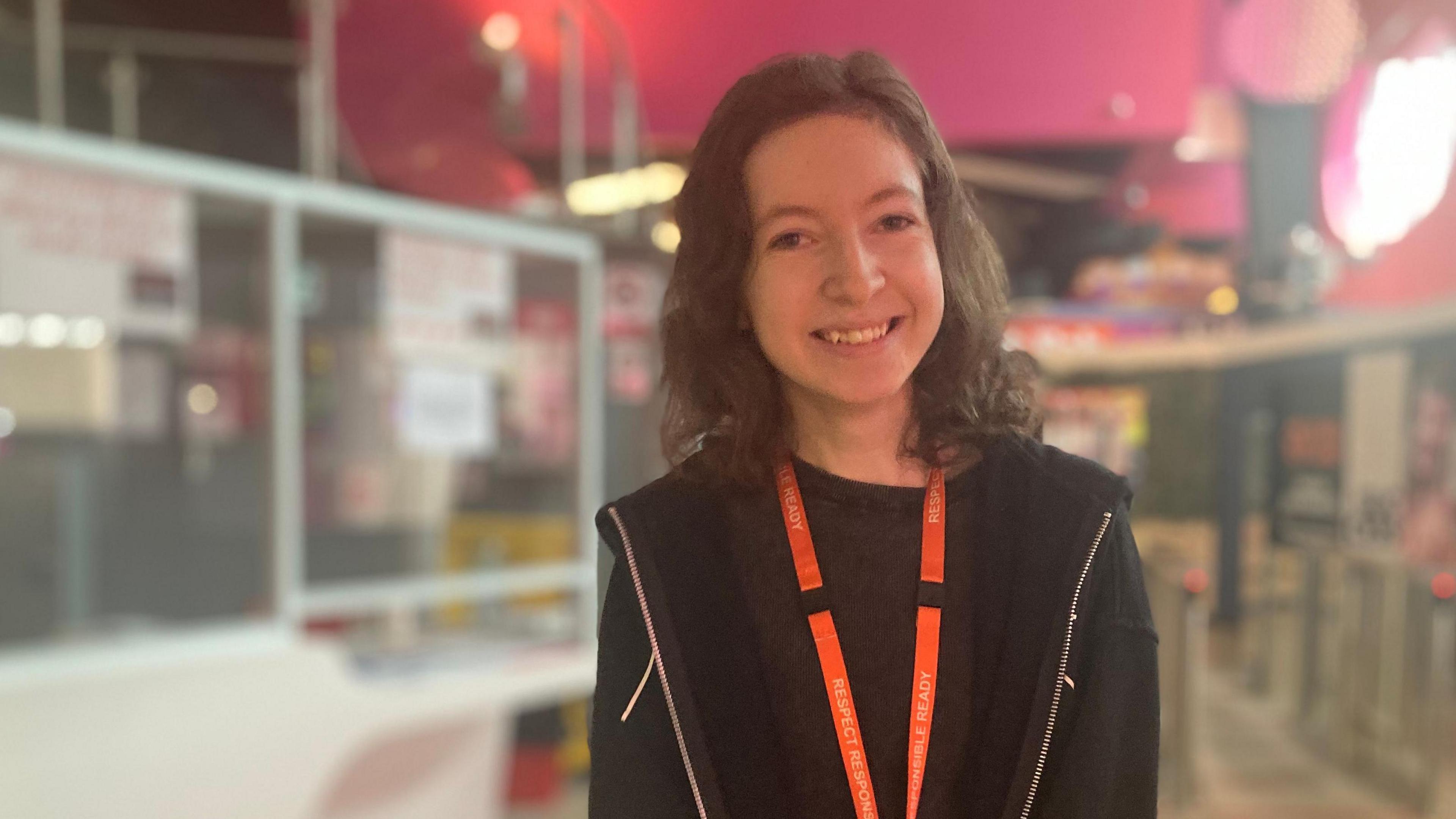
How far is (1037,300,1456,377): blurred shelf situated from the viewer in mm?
4781

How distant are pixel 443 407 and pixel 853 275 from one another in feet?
8.30

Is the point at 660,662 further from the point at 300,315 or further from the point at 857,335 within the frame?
the point at 300,315

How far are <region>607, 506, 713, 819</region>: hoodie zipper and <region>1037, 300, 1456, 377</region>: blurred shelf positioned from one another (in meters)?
3.60

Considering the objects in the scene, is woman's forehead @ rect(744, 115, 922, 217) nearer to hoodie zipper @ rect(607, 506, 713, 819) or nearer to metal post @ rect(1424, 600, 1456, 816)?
hoodie zipper @ rect(607, 506, 713, 819)

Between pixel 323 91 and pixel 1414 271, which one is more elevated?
pixel 323 91

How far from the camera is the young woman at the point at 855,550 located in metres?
0.78

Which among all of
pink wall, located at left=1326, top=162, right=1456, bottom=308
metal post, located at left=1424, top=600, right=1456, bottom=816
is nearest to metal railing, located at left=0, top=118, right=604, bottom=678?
metal post, located at left=1424, top=600, right=1456, bottom=816

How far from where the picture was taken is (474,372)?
3.29m

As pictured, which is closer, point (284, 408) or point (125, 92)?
point (284, 408)

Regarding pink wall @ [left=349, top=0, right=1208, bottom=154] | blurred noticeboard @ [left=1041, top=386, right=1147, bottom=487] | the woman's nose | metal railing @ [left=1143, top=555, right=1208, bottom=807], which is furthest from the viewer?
metal railing @ [left=1143, top=555, right=1208, bottom=807]

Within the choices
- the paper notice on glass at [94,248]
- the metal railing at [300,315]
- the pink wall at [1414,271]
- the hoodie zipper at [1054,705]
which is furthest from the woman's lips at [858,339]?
the pink wall at [1414,271]

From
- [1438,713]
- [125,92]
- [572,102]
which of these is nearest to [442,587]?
[572,102]

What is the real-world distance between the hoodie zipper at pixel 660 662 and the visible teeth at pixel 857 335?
21 cm

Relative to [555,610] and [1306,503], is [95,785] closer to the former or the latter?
[555,610]
